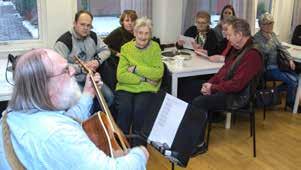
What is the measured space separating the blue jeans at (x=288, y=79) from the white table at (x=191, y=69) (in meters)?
Result: 0.91

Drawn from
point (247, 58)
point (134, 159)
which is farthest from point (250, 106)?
point (134, 159)

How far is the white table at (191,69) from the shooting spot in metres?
3.12

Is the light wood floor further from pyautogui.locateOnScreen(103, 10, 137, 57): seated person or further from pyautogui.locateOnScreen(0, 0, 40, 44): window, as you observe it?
pyautogui.locateOnScreen(0, 0, 40, 44): window

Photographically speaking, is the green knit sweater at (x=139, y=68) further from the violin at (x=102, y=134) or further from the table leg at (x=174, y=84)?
the violin at (x=102, y=134)

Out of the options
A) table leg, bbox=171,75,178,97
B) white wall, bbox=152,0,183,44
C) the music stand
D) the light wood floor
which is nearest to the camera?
the music stand

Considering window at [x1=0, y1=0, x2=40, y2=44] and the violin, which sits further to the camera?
window at [x1=0, y1=0, x2=40, y2=44]

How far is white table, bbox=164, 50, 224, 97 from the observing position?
3122 millimetres

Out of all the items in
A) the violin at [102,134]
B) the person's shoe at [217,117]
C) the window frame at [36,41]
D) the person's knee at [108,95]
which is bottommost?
the person's shoe at [217,117]

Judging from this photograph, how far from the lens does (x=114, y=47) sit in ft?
11.7

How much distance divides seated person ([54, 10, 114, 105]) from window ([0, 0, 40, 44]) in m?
0.80

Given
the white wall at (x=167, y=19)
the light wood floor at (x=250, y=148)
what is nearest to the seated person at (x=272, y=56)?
the light wood floor at (x=250, y=148)

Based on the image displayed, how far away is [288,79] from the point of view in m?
3.93

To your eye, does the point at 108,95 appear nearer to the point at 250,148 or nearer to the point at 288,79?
the point at 250,148

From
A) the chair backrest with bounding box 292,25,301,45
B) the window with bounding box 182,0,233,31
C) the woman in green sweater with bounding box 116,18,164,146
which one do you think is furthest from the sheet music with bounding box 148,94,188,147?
the chair backrest with bounding box 292,25,301,45
